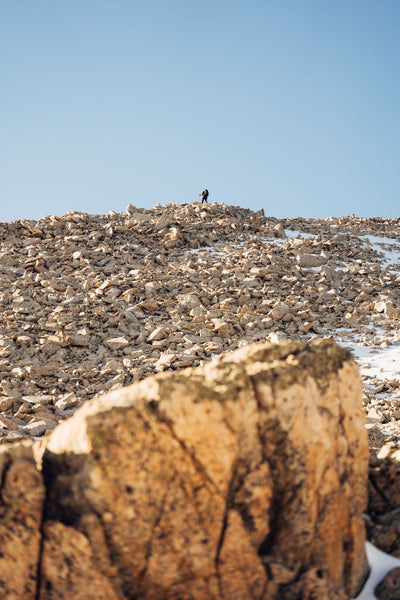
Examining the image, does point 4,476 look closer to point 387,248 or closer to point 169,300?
point 169,300

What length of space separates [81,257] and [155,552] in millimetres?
19293

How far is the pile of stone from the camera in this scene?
1421cm

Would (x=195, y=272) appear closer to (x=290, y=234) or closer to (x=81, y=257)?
(x=81, y=257)

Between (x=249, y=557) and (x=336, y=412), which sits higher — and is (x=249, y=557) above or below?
below

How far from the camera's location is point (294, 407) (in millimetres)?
5340

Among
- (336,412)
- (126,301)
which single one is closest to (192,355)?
(126,301)

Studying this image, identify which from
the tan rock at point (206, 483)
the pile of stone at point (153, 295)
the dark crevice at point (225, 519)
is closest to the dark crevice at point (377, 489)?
the tan rock at point (206, 483)

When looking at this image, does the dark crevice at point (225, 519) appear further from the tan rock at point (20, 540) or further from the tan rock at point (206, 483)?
the tan rock at point (20, 540)

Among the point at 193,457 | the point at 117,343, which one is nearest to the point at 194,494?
the point at 193,457

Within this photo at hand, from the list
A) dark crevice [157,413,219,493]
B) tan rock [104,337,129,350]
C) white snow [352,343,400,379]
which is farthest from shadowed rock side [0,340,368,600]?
tan rock [104,337,129,350]

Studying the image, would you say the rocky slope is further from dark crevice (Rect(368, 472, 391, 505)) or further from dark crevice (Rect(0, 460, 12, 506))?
dark crevice (Rect(0, 460, 12, 506))

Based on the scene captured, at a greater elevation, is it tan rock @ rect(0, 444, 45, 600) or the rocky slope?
the rocky slope

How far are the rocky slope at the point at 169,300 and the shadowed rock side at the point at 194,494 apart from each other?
5.63ft

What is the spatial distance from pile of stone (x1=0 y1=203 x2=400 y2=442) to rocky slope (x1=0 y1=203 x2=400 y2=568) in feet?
0.18
